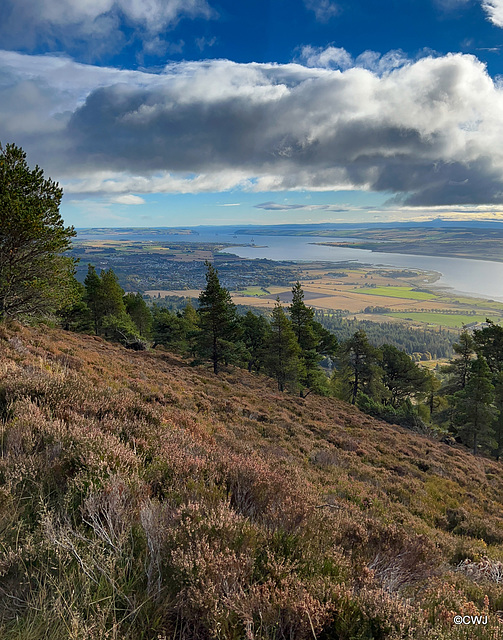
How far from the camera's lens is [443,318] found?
115312 millimetres

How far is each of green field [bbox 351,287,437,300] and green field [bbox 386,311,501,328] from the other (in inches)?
1077

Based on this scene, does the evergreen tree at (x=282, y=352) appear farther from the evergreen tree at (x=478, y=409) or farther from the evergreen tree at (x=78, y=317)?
the evergreen tree at (x=78, y=317)

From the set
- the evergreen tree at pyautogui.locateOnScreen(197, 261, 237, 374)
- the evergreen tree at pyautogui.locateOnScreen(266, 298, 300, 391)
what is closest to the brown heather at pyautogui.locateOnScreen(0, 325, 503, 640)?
the evergreen tree at pyautogui.locateOnScreen(197, 261, 237, 374)

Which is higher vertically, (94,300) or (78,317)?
(94,300)

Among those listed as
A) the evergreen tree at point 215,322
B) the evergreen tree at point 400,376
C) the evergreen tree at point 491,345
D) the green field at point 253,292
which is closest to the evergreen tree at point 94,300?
the evergreen tree at point 215,322

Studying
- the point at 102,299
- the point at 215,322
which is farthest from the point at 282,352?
the point at 102,299

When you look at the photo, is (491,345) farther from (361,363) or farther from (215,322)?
(215,322)

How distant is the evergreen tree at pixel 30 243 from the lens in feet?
35.1

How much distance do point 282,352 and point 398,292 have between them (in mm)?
155088

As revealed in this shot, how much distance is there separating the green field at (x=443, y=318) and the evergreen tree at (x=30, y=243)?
117 metres

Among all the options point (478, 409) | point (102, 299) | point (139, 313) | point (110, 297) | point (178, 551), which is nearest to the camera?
point (178, 551)

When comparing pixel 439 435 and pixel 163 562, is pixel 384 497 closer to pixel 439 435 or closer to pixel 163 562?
pixel 163 562

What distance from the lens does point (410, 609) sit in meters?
2.33

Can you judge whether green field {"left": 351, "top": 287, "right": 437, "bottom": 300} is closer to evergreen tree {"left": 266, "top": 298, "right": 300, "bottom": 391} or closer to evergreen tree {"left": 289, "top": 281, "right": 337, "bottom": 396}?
evergreen tree {"left": 289, "top": 281, "right": 337, "bottom": 396}
